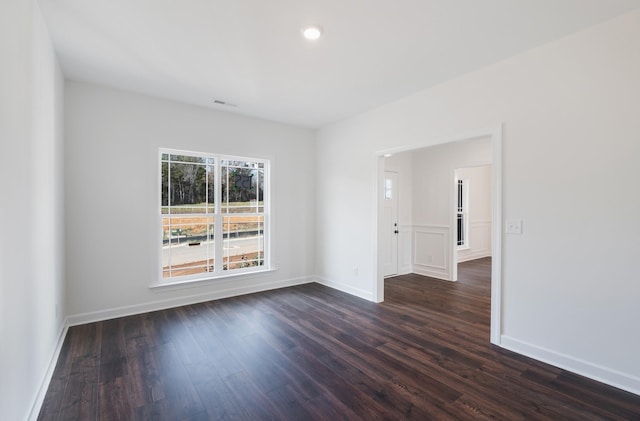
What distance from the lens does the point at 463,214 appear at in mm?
7219

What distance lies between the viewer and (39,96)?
2203 millimetres

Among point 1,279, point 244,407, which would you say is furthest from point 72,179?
point 244,407

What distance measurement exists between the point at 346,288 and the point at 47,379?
3.52 m

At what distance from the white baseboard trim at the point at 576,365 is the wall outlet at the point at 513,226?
102 cm

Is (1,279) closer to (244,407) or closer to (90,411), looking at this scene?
(90,411)

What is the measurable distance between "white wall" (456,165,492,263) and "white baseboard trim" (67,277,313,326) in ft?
15.6

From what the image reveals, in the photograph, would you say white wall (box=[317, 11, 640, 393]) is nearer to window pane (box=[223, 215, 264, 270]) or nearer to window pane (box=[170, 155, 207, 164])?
window pane (box=[223, 215, 264, 270])

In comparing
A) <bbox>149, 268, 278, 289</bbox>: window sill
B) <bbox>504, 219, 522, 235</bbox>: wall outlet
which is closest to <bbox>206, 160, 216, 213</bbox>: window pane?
<bbox>149, 268, 278, 289</bbox>: window sill

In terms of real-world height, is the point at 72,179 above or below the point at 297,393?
above

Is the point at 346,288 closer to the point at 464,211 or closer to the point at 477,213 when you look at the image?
the point at 464,211

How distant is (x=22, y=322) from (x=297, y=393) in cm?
179

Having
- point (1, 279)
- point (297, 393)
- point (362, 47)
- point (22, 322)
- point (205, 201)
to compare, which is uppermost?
point (362, 47)

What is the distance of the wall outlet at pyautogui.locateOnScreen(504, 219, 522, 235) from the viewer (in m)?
2.74

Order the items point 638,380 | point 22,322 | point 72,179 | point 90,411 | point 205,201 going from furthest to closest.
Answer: point 205,201 → point 72,179 → point 638,380 → point 90,411 → point 22,322
